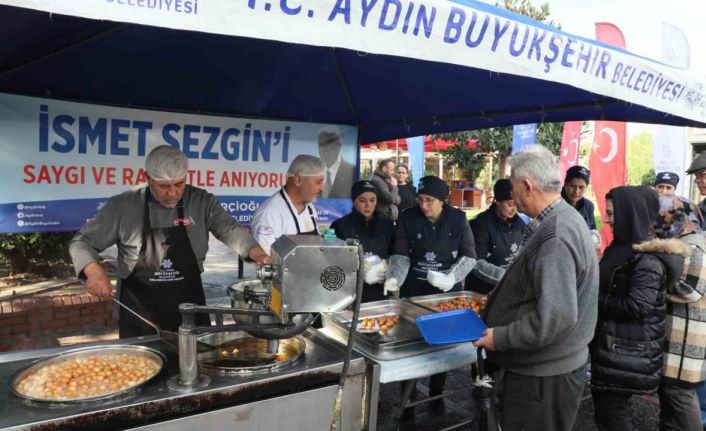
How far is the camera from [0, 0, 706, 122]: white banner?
120 centimetres

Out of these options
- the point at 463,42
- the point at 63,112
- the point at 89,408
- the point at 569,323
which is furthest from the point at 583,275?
the point at 63,112

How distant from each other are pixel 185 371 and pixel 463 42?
1.46 metres

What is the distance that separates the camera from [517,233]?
3338mm

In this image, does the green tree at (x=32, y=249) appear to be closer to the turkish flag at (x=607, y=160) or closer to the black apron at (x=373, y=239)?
the black apron at (x=373, y=239)

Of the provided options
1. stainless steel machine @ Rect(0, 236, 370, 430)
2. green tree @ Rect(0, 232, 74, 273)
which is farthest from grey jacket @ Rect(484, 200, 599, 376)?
green tree @ Rect(0, 232, 74, 273)

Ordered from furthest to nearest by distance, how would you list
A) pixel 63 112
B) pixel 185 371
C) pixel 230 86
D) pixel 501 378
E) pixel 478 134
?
1. pixel 478 134
2. pixel 230 86
3. pixel 63 112
4. pixel 501 378
5. pixel 185 371

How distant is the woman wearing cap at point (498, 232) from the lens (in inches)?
129

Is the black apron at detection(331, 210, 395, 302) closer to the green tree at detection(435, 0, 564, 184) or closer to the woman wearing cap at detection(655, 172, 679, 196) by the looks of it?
the woman wearing cap at detection(655, 172, 679, 196)

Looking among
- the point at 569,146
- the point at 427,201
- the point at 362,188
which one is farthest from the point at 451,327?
the point at 569,146

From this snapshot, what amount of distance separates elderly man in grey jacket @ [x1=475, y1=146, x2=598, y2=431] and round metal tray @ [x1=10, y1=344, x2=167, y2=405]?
1238mm

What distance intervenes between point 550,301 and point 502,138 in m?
11.7

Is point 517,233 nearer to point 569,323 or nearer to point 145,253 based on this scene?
point 569,323

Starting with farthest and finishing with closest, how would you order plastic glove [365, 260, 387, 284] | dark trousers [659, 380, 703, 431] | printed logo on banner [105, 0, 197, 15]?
plastic glove [365, 260, 387, 284] < dark trousers [659, 380, 703, 431] < printed logo on banner [105, 0, 197, 15]

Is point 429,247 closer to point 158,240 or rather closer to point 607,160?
point 158,240
